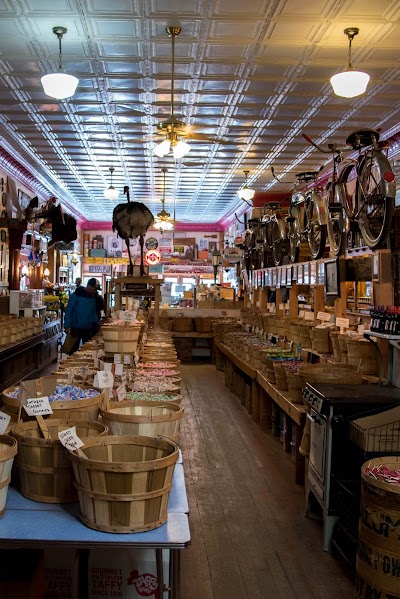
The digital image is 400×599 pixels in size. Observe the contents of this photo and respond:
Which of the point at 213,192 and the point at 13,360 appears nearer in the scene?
the point at 13,360

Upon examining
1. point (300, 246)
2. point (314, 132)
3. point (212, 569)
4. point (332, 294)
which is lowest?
point (212, 569)

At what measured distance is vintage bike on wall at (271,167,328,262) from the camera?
27.0ft

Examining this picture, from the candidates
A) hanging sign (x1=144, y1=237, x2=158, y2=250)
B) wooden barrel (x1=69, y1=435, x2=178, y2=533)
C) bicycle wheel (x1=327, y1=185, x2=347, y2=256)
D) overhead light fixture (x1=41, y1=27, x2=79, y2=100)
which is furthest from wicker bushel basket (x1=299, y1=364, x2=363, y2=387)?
hanging sign (x1=144, y1=237, x2=158, y2=250)

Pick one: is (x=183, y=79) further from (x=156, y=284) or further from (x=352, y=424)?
(x=352, y=424)

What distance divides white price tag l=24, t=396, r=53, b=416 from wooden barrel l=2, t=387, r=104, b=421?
0.18 feet

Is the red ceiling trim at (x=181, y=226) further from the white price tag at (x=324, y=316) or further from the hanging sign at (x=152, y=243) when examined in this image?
the white price tag at (x=324, y=316)

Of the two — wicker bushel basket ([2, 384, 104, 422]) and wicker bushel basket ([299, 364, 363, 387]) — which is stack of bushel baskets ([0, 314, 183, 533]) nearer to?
wicker bushel basket ([2, 384, 104, 422])

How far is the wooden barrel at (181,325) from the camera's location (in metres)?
13.9

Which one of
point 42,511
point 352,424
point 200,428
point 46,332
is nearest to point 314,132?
point 200,428

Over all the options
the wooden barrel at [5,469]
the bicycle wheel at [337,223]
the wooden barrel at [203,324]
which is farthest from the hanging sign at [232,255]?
the wooden barrel at [5,469]

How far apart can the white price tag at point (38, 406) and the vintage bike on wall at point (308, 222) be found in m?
6.03

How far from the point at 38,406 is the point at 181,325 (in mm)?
11256

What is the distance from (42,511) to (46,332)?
1058cm

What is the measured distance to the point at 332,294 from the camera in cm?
712
